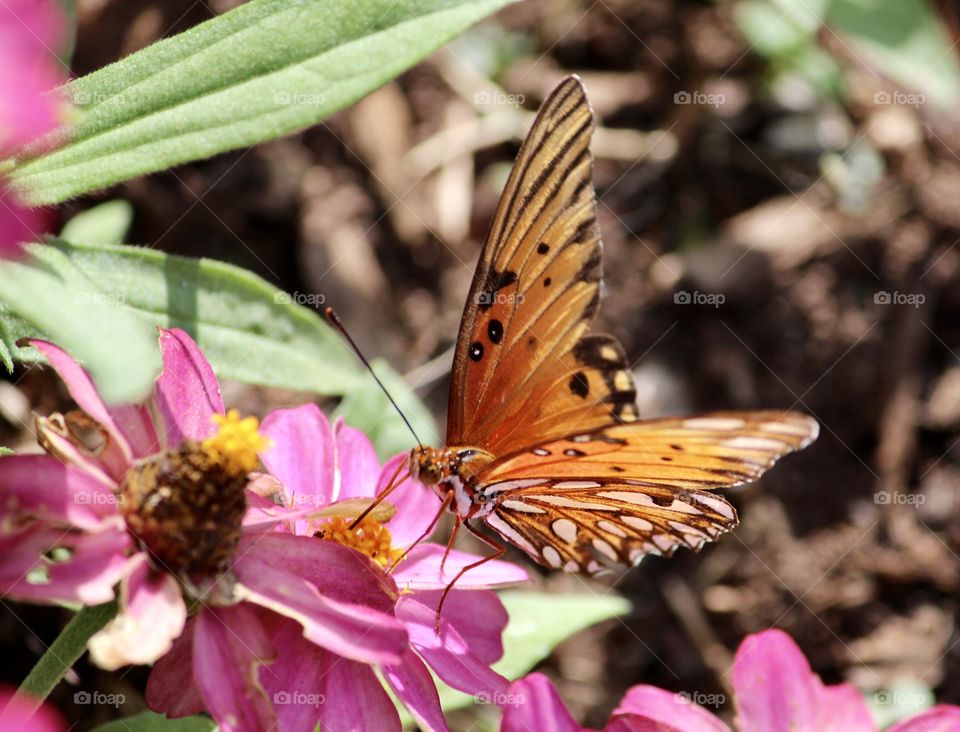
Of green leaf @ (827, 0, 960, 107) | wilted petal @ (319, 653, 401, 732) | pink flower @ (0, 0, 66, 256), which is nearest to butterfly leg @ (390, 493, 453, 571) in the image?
wilted petal @ (319, 653, 401, 732)

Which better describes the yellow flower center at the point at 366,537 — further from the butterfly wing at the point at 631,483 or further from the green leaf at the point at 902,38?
the green leaf at the point at 902,38

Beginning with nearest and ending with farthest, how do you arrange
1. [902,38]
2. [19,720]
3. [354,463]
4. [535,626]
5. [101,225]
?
[19,720] < [354,463] < [535,626] < [101,225] < [902,38]

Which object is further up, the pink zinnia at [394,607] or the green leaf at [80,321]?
the green leaf at [80,321]

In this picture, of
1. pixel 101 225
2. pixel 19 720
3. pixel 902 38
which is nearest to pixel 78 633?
pixel 19 720

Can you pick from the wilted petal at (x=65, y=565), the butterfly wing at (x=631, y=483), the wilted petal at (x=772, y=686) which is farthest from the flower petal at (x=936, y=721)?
the wilted petal at (x=65, y=565)

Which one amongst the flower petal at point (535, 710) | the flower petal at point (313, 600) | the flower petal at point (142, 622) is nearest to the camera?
the flower petal at point (142, 622)

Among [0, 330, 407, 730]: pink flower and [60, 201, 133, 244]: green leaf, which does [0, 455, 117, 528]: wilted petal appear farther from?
[60, 201, 133, 244]: green leaf

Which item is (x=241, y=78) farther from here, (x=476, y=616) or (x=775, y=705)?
(x=775, y=705)
